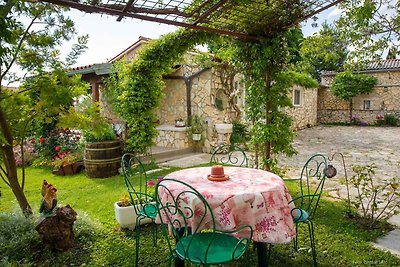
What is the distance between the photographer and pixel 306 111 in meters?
14.9

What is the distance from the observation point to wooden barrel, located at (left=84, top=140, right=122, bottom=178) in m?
5.66

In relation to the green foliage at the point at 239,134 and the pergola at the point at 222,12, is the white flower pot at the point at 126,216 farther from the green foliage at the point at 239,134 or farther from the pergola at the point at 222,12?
the green foliage at the point at 239,134

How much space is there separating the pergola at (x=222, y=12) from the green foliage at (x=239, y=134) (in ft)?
16.3

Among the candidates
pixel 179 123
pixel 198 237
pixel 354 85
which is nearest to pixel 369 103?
pixel 354 85

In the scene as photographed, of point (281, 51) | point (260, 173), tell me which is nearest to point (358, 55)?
point (281, 51)

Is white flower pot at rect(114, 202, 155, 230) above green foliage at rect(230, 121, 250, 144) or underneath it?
underneath

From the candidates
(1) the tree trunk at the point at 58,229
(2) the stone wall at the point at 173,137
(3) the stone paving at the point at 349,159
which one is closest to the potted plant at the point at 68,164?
(3) the stone paving at the point at 349,159

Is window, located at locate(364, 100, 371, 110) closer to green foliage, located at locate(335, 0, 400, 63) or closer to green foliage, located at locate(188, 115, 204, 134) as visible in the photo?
green foliage, located at locate(188, 115, 204, 134)

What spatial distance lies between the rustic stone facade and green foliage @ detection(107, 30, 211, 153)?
1344cm

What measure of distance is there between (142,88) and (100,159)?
1.70 m

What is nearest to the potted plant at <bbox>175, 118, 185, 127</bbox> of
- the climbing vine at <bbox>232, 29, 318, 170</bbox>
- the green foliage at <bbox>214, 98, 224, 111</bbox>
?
the green foliage at <bbox>214, 98, 224, 111</bbox>

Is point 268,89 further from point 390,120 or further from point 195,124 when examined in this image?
point 390,120

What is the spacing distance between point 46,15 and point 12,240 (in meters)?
2.32

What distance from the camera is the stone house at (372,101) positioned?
1616 cm
